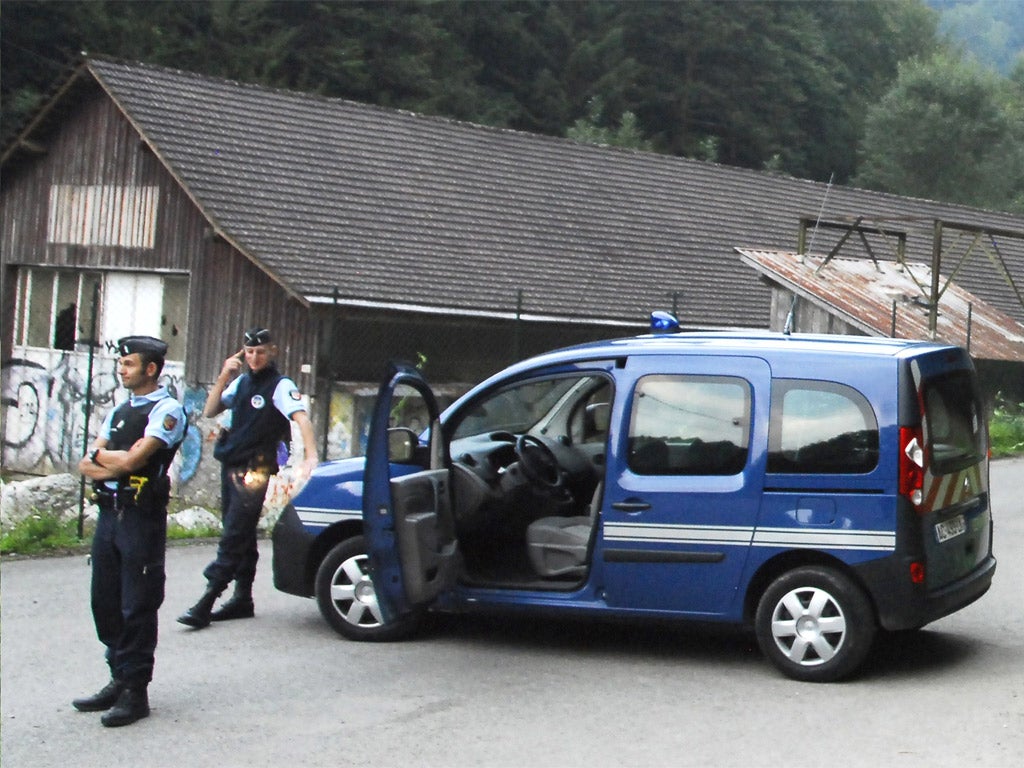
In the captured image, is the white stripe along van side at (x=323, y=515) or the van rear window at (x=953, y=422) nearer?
the van rear window at (x=953, y=422)

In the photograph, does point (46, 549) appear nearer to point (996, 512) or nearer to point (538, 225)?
point (996, 512)

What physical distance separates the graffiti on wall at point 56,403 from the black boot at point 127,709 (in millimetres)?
15290

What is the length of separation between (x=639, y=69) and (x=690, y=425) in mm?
44879

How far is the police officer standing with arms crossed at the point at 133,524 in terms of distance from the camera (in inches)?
280

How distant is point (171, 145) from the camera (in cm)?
2258

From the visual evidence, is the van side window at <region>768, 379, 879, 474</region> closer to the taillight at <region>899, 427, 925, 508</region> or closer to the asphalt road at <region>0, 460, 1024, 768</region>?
the taillight at <region>899, 427, 925, 508</region>

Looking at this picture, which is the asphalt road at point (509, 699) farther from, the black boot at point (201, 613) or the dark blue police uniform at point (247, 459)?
the dark blue police uniform at point (247, 459)

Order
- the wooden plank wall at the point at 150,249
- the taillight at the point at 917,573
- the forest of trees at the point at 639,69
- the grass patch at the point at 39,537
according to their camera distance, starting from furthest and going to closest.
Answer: the forest of trees at the point at 639,69
the wooden plank wall at the point at 150,249
the grass patch at the point at 39,537
the taillight at the point at 917,573

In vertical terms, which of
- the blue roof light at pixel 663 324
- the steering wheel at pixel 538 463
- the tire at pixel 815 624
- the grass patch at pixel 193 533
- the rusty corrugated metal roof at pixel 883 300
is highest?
the rusty corrugated metal roof at pixel 883 300

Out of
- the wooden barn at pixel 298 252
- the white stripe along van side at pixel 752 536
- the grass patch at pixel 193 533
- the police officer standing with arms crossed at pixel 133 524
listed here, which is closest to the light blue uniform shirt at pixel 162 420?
the police officer standing with arms crossed at pixel 133 524

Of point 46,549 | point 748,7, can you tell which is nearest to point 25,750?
point 46,549

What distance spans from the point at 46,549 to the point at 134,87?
11890mm

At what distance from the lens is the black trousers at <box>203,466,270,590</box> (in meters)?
9.36

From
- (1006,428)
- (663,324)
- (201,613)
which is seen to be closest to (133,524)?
(201,613)
